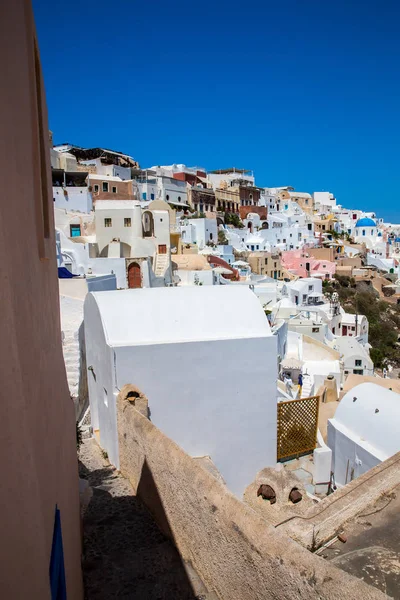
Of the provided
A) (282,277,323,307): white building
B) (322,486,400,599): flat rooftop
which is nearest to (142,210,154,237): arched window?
(282,277,323,307): white building

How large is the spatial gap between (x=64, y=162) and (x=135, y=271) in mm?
20290

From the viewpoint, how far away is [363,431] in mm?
7824

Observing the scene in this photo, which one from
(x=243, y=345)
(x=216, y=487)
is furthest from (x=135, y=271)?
A: (x=216, y=487)

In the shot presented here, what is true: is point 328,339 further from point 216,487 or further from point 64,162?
point 64,162

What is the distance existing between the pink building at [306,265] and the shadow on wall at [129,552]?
138ft

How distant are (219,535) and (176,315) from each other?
159 inches

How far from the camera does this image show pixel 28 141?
2.16 m

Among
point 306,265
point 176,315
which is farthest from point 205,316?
point 306,265

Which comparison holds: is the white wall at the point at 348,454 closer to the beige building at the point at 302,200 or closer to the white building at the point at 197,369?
the white building at the point at 197,369

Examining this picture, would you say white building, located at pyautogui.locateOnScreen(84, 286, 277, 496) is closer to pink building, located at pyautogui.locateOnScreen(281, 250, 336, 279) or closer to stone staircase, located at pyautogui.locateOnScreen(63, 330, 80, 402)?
stone staircase, located at pyautogui.locateOnScreen(63, 330, 80, 402)

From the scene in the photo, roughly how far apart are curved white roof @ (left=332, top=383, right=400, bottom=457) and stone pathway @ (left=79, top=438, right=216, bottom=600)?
3969 mm

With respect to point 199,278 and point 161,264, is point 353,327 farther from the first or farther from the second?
point 161,264

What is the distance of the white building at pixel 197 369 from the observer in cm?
680

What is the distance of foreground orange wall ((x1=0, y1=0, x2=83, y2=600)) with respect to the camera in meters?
1.37
